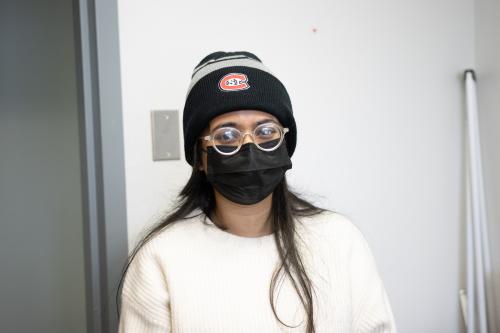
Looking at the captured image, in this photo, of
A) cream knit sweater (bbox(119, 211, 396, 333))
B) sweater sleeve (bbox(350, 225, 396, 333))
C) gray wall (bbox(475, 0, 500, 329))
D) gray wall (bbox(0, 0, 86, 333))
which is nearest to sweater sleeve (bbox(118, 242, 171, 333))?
cream knit sweater (bbox(119, 211, 396, 333))

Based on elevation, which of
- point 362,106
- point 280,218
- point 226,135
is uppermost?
point 362,106

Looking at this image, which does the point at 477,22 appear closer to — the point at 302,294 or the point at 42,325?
the point at 302,294

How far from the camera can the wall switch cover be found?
3.47ft

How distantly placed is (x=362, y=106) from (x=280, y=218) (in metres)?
0.59

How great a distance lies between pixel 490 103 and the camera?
4.25 feet

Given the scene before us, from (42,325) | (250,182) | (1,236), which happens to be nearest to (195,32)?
(250,182)

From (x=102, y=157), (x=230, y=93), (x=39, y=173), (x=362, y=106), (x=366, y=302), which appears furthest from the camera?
(x=39, y=173)

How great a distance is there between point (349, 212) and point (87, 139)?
0.92 meters

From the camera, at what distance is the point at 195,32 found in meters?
1.08

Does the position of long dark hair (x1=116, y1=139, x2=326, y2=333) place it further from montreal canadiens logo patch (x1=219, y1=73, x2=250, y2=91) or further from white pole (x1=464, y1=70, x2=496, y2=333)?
white pole (x1=464, y1=70, x2=496, y2=333)

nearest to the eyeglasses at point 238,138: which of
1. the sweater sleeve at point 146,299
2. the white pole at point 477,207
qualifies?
the sweater sleeve at point 146,299

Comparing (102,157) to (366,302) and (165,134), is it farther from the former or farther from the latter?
(366,302)

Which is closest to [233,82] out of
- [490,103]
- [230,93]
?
[230,93]

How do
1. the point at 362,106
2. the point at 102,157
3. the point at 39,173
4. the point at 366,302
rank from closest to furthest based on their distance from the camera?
the point at 366,302
the point at 102,157
the point at 362,106
the point at 39,173
